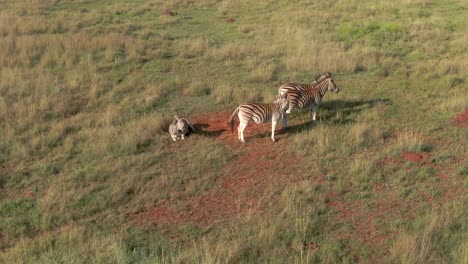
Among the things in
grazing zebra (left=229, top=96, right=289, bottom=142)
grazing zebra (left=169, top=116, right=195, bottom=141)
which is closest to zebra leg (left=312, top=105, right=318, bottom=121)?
grazing zebra (left=229, top=96, right=289, bottom=142)

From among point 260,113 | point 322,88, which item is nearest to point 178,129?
point 260,113

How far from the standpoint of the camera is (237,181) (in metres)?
10.2

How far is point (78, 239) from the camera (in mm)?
7910

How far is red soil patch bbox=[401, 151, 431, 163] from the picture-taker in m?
10.8

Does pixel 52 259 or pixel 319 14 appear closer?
pixel 52 259

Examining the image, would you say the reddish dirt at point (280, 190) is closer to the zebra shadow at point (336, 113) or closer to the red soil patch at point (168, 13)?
the zebra shadow at point (336, 113)

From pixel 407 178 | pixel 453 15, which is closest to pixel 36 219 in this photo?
pixel 407 178

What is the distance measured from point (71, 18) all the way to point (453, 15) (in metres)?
19.9

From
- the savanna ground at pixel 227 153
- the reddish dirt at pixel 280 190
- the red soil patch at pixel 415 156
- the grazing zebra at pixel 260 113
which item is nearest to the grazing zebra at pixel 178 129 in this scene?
the savanna ground at pixel 227 153

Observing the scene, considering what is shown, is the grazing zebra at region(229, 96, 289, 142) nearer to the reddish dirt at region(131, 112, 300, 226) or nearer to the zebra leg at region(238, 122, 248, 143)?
the zebra leg at region(238, 122, 248, 143)

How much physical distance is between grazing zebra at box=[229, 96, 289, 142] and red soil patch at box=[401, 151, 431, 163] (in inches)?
115

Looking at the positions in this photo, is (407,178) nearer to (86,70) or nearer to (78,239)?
(78,239)

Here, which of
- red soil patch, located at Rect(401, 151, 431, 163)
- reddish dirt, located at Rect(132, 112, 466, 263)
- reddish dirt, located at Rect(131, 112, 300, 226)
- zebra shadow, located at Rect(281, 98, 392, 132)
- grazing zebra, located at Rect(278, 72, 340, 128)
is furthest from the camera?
zebra shadow, located at Rect(281, 98, 392, 132)

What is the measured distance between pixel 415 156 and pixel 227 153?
13.5ft
